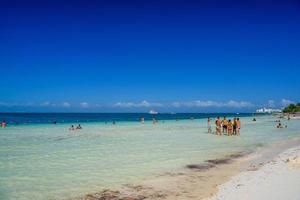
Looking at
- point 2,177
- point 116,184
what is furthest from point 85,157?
point 116,184

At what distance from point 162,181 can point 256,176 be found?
3.04 m

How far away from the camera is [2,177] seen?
13172mm

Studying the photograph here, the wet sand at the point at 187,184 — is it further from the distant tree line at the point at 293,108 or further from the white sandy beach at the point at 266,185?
the distant tree line at the point at 293,108

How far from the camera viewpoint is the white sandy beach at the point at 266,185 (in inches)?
349

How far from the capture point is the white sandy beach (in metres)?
8.88

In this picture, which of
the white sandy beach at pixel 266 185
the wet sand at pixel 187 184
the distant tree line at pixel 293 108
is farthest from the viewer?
the distant tree line at pixel 293 108

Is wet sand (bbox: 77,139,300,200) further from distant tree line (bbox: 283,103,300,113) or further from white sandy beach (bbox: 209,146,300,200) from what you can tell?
distant tree line (bbox: 283,103,300,113)

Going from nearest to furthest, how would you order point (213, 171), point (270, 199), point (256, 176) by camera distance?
point (270, 199) < point (256, 176) < point (213, 171)

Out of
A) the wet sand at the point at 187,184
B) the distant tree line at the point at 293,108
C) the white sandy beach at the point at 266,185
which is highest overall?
the distant tree line at the point at 293,108

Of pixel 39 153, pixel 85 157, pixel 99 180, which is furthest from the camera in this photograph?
pixel 39 153

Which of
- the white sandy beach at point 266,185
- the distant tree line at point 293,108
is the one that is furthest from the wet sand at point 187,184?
the distant tree line at point 293,108

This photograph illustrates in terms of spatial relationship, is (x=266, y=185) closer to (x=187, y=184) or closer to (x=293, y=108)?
(x=187, y=184)

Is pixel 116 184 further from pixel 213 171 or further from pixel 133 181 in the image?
pixel 213 171

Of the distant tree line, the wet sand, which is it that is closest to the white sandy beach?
the wet sand
